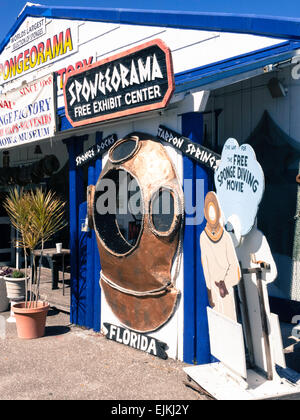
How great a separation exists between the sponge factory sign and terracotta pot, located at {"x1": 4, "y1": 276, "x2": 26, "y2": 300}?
3.01 metres

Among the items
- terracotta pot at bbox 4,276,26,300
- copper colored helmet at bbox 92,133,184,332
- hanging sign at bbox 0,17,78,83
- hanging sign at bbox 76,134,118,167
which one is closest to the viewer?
copper colored helmet at bbox 92,133,184,332

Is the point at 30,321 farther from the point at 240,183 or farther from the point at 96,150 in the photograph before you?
the point at 240,183

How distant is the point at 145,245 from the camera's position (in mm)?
5953

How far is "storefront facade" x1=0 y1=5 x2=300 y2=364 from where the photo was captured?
17.5ft

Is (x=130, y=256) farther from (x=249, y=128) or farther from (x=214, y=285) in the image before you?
(x=249, y=128)

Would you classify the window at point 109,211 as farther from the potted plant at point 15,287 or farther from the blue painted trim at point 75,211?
the potted plant at point 15,287

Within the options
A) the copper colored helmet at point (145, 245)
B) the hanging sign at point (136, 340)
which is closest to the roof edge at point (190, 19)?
the copper colored helmet at point (145, 245)

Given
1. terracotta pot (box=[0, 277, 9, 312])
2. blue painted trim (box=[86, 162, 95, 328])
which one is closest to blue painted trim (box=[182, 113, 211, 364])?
blue painted trim (box=[86, 162, 95, 328])

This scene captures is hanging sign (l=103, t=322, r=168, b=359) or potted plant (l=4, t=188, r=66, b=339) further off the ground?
potted plant (l=4, t=188, r=66, b=339)

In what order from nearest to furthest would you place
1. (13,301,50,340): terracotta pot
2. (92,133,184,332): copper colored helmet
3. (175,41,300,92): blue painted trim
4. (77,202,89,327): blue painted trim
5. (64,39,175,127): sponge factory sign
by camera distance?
Result: (175,41,300,92): blue painted trim → (64,39,175,127): sponge factory sign → (92,133,184,332): copper colored helmet → (13,301,50,340): terracotta pot → (77,202,89,327): blue painted trim

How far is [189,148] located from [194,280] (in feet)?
5.05

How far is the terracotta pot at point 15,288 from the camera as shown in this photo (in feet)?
26.4

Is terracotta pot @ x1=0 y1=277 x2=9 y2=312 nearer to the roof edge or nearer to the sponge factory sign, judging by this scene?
the sponge factory sign
